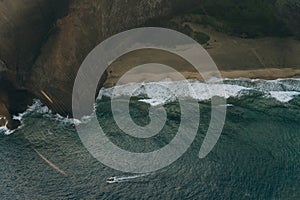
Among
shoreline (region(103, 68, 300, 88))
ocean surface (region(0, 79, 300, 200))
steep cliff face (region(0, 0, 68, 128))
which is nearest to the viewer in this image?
ocean surface (region(0, 79, 300, 200))

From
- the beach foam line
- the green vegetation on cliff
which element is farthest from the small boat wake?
the green vegetation on cliff

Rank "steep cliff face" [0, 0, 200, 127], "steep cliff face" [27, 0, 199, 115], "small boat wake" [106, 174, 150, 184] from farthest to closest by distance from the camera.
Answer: "steep cliff face" [27, 0, 199, 115], "steep cliff face" [0, 0, 200, 127], "small boat wake" [106, 174, 150, 184]

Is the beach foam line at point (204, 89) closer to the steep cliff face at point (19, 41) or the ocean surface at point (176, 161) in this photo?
the ocean surface at point (176, 161)

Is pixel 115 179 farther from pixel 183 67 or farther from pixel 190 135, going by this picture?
pixel 183 67

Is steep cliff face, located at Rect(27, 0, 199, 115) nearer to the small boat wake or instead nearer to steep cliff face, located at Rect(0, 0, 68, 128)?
steep cliff face, located at Rect(0, 0, 68, 128)

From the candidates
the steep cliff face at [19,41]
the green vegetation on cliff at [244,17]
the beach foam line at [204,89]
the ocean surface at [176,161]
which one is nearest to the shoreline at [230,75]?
the beach foam line at [204,89]

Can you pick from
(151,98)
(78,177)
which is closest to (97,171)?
(78,177)

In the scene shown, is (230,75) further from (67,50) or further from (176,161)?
(67,50)
